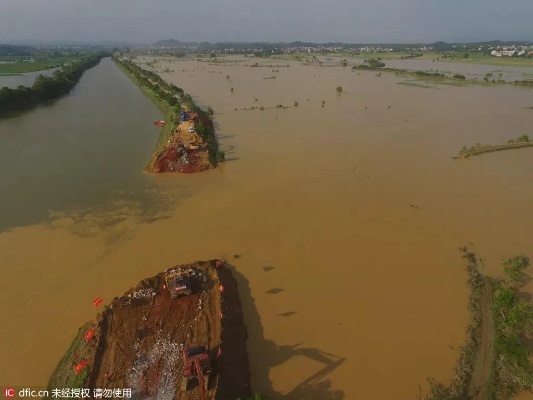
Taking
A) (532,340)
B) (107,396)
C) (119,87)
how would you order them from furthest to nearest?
(119,87) → (532,340) → (107,396)

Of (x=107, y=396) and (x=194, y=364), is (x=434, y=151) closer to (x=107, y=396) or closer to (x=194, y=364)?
(x=194, y=364)

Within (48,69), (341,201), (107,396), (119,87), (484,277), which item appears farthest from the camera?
(48,69)

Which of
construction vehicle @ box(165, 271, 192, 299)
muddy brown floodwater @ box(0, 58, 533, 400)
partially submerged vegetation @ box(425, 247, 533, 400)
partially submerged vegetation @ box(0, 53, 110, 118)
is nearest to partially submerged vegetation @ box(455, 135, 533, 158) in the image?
muddy brown floodwater @ box(0, 58, 533, 400)

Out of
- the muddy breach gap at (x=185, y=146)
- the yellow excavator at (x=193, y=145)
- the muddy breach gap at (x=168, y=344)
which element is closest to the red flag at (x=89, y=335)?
the muddy breach gap at (x=168, y=344)

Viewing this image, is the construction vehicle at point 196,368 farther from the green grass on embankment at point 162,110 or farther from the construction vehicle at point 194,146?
the green grass on embankment at point 162,110

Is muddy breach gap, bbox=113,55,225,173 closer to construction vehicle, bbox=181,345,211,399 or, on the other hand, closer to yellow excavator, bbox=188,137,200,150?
yellow excavator, bbox=188,137,200,150

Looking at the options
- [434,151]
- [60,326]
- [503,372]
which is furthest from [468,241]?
[60,326]

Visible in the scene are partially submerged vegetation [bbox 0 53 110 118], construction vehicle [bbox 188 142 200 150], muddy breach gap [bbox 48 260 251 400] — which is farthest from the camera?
partially submerged vegetation [bbox 0 53 110 118]
